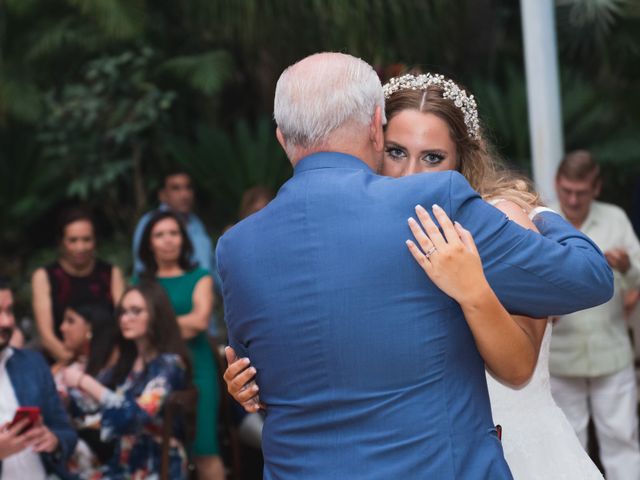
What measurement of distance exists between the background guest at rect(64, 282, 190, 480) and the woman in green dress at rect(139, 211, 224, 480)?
0.28 meters

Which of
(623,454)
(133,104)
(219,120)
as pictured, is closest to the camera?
(623,454)

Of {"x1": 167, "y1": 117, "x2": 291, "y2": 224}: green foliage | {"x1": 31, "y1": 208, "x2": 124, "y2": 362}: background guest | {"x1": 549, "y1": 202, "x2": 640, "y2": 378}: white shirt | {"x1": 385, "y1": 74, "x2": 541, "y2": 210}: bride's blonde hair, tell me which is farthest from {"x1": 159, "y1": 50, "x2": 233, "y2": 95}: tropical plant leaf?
{"x1": 385, "y1": 74, "x2": 541, "y2": 210}: bride's blonde hair

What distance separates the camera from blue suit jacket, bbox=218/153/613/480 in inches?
94.3

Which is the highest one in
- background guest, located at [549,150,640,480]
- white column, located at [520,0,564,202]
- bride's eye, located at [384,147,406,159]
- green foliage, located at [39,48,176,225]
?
green foliage, located at [39,48,176,225]

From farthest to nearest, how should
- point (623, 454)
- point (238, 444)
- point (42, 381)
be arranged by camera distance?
point (238, 444) < point (623, 454) < point (42, 381)

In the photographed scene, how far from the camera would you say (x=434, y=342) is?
2.40m

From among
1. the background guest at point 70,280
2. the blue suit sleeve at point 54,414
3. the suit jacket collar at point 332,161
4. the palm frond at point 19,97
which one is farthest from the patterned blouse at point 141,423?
the palm frond at point 19,97

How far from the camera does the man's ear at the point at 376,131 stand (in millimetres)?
2520

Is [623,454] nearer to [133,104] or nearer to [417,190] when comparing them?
[417,190]

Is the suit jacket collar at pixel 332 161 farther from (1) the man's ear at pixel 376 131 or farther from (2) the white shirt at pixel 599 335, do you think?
(2) the white shirt at pixel 599 335

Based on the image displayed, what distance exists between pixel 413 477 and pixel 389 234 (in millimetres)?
497

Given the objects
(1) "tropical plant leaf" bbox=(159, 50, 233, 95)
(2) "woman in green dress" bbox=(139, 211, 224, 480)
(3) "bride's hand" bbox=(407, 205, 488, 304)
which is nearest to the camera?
(3) "bride's hand" bbox=(407, 205, 488, 304)

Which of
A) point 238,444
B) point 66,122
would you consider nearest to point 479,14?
point 66,122

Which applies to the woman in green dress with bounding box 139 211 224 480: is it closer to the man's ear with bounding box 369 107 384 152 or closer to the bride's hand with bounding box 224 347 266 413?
the bride's hand with bounding box 224 347 266 413
